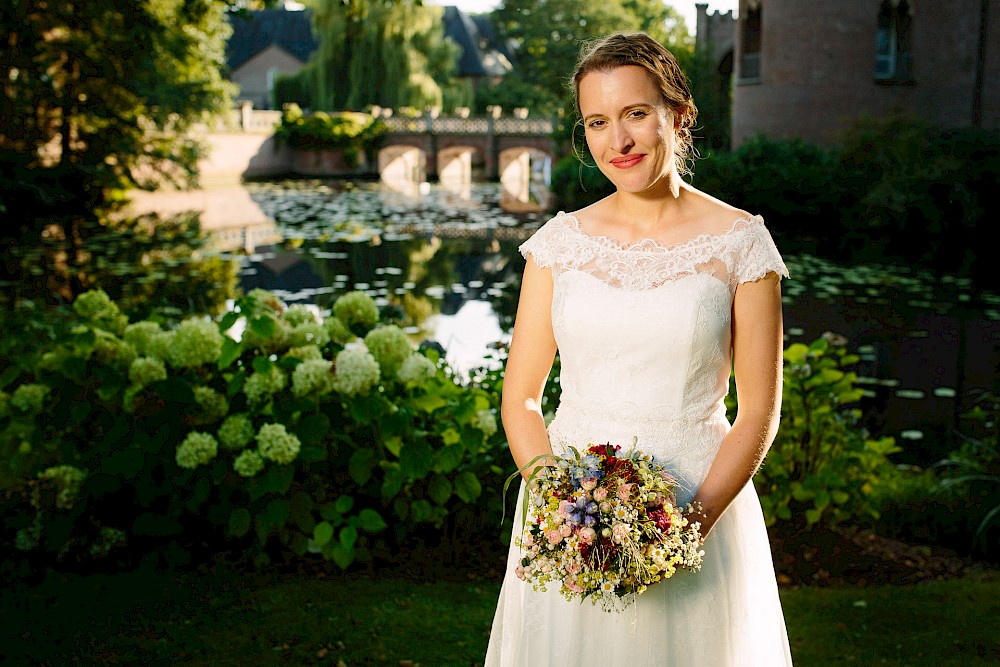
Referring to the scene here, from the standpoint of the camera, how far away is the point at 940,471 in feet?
19.7

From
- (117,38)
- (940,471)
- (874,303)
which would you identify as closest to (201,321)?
(940,471)

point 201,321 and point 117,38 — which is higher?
point 117,38

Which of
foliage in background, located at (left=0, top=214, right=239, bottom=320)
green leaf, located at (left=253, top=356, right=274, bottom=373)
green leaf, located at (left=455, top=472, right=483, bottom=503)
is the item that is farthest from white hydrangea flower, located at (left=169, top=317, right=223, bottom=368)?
foliage in background, located at (left=0, top=214, right=239, bottom=320)

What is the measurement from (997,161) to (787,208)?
3.95 metres

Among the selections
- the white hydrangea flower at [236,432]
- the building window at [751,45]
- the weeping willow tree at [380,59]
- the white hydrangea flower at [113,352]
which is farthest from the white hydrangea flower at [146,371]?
the weeping willow tree at [380,59]

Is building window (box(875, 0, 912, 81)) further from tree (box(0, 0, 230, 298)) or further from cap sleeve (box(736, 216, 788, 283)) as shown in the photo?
cap sleeve (box(736, 216, 788, 283))

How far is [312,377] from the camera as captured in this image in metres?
3.77

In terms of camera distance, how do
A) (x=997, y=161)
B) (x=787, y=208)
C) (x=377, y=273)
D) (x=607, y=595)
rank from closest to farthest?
(x=607, y=595), (x=377, y=273), (x=997, y=161), (x=787, y=208)

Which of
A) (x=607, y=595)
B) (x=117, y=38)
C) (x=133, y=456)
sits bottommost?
(x=133, y=456)

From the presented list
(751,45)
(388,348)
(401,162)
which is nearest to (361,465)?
(388,348)

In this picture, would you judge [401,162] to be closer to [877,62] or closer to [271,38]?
[271,38]

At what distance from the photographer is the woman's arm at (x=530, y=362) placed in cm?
224

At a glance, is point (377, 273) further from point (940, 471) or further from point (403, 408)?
point (403, 408)

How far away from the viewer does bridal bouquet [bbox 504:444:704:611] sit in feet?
5.94
